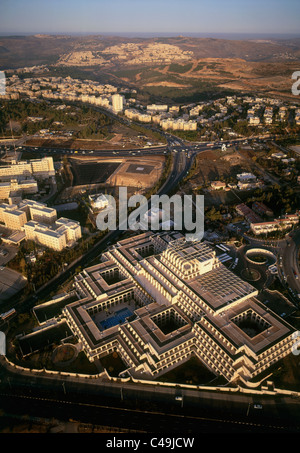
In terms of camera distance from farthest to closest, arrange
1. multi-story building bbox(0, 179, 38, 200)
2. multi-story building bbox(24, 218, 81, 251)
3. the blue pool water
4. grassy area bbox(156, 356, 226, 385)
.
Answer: multi-story building bbox(0, 179, 38, 200), multi-story building bbox(24, 218, 81, 251), the blue pool water, grassy area bbox(156, 356, 226, 385)

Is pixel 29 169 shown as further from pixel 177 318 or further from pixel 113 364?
pixel 113 364

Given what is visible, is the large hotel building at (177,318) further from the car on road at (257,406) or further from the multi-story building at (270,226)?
the multi-story building at (270,226)

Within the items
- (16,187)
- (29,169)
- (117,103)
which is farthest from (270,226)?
(117,103)

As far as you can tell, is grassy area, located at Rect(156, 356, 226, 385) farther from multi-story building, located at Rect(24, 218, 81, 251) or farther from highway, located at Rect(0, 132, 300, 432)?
multi-story building, located at Rect(24, 218, 81, 251)

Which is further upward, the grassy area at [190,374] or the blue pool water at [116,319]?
the blue pool water at [116,319]

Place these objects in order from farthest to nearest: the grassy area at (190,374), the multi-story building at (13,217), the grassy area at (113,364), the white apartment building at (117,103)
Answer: the white apartment building at (117,103) < the multi-story building at (13,217) < the grassy area at (113,364) < the grassy area at (190,374)

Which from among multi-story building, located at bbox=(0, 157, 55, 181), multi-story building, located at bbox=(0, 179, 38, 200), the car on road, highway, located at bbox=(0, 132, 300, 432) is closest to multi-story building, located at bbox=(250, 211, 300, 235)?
highway, located at bbox=(0, 132, 300, 432)

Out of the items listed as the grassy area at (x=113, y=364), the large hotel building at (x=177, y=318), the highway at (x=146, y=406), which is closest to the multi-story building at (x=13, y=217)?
the large hotel building at (x=177, y=318)

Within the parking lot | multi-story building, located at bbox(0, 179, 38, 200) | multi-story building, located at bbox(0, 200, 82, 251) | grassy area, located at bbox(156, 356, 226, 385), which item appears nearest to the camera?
grassy area, located at bbox(156, 356, 226, 385)

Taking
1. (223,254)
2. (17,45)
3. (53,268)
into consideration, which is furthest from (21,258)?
(17,45)
